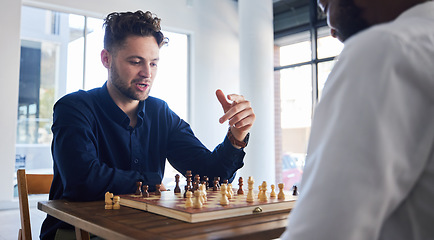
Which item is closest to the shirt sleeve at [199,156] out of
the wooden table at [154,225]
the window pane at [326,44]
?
the wooden table at [154,225]

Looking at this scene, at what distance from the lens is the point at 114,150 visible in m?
1.70

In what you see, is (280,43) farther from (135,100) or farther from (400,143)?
(400,143)

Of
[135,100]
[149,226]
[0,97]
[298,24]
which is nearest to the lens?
[149,226]

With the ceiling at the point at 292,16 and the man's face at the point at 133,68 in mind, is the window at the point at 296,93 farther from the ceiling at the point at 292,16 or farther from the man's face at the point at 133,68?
the man's face at the point at 133,68

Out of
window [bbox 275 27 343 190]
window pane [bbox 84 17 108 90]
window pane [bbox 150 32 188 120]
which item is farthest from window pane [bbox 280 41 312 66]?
window pane [bbox 84 17 108 90]

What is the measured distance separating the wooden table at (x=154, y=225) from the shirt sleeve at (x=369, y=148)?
28cm

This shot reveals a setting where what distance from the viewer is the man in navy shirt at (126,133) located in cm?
144

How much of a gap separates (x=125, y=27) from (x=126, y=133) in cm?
53

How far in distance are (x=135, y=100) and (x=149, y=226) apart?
1.03 meters

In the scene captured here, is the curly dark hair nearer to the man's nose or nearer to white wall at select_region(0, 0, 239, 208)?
the man's nose

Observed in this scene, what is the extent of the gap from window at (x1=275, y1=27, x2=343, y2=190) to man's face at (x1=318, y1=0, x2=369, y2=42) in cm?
627

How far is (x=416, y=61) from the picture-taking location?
51cm

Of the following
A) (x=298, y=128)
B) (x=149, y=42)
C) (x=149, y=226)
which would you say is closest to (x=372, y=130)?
(x=149, y=226)

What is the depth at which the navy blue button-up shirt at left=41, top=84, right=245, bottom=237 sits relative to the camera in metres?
1.43
